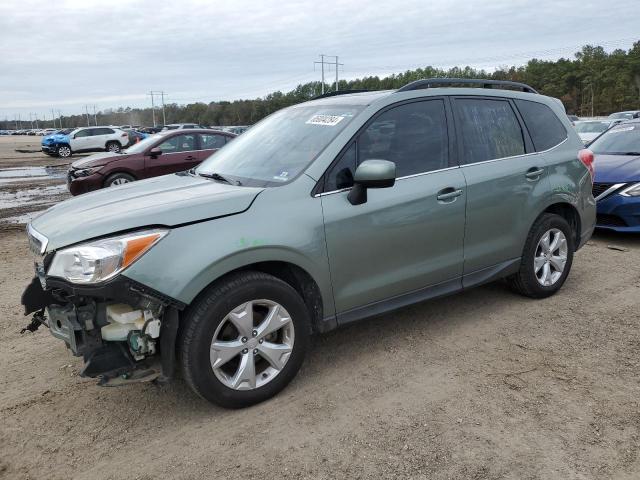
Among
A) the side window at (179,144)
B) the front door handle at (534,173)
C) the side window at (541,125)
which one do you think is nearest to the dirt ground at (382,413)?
the front door handle at (534,173)

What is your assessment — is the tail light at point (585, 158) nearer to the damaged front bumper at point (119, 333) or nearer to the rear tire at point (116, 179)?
the damaged front bumper at point (119, 333)

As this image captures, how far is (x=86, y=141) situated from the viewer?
28.6m

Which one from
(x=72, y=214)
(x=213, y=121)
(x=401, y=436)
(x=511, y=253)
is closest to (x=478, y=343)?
(x=511, y=253)

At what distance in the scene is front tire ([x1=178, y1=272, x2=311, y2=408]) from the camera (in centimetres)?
288

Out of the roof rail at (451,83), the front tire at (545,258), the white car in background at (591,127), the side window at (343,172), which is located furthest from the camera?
the white car in background at (591,127)

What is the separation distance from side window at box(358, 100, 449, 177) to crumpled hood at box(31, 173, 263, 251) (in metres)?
0.91

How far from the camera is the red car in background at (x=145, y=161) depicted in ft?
34.0

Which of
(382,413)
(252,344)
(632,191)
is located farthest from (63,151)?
(382,413)

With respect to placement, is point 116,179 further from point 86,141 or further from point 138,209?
point 86,141

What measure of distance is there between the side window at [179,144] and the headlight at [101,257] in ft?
28.2

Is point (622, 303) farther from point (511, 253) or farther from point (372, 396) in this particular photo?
point (372, 396)

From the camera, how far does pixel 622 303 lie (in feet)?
15.5

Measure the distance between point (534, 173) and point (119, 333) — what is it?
11.4 ft

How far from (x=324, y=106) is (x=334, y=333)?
1769 millimetres
